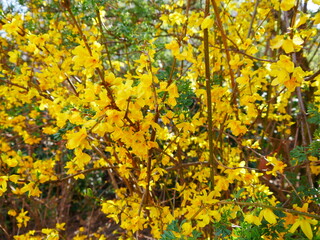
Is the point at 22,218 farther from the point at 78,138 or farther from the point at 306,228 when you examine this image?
the point at 306,228

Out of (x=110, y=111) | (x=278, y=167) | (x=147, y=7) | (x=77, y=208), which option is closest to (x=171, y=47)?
(x=110, y=111)

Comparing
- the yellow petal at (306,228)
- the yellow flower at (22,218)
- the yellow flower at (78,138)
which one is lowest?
the yellow flower at (22,218)

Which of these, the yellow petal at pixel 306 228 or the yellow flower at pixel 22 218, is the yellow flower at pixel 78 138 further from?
the yellow flower at pixel 22 218

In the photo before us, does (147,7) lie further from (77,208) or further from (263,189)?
(77,208)

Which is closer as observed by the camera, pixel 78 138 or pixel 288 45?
pixel 288 45

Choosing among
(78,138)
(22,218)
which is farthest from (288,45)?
(22,218)

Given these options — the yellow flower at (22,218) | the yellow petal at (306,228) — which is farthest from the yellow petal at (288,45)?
the yellow flower at (22,218)

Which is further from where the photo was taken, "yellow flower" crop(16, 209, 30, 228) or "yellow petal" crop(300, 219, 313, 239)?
"yellow flower" crop(16, 209, 30, 228)

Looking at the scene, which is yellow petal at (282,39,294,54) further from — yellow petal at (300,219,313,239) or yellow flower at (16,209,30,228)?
yellow flower at (16,209,30,228)

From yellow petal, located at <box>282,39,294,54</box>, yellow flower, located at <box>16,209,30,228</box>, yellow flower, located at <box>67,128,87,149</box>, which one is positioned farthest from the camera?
yellow flower, located at <box>16,209,30,228</box>

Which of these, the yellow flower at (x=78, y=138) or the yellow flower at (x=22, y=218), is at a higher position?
the yellow flower at (x=78, y=138)

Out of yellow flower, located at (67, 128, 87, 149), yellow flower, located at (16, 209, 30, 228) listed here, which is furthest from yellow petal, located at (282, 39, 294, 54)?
yellow flower, located at (16, 209, 30, 228)

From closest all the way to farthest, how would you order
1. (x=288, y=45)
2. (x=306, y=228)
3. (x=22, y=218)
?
1. (x=288, y=45)
2. (x=306, y=228)
3. (x=22, y=218)

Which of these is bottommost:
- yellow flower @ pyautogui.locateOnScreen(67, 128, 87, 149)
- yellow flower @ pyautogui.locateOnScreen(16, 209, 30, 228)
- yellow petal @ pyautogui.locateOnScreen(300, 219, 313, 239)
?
yellow flower @ pyautogui.locateOnScreen(16, 209, 30, 228)
